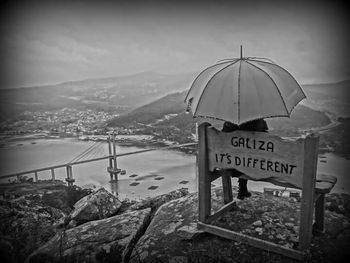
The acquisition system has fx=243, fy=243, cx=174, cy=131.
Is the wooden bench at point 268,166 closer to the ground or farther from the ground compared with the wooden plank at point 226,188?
farther from the ground

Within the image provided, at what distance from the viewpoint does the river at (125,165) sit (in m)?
4.86

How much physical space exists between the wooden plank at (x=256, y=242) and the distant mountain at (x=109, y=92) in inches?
212

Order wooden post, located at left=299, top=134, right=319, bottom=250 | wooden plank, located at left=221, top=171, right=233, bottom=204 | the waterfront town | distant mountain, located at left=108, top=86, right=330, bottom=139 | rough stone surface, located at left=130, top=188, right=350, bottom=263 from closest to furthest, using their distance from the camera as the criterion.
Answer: wooden post, located at left=299, top=134, right=319, bottom=250 → rough stone surface, located at left=130, top=188, right=350, bottom=263 → wooden plank, located at left=221, top=171, right=233, bottom=204 → distant mountain, located at left=108, top=86, right=330, bottom=139 → the waterfront town

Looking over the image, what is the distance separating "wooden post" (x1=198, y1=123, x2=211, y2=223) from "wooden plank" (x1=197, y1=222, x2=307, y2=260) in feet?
0.32

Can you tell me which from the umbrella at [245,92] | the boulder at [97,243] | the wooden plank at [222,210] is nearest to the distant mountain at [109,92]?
the boulder at [97,243]

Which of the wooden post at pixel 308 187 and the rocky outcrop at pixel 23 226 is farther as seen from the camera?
the rocky outcrop at pixel 23 226

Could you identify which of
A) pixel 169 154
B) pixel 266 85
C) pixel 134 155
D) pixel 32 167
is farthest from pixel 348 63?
pixel 32 167

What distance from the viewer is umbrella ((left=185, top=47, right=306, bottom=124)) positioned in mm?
1615

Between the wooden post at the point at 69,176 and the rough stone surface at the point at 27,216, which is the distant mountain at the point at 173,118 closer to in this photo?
the wooden post at the point at 69,176

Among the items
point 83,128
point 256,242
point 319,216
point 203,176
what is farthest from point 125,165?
point 319,216

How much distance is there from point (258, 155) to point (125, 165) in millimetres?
4746

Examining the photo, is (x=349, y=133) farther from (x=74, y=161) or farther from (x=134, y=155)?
(x=74, y=161)

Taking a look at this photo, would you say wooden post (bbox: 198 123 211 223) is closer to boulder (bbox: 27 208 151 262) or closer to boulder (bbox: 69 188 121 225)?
boulder (bbox: 27 208 151 262)

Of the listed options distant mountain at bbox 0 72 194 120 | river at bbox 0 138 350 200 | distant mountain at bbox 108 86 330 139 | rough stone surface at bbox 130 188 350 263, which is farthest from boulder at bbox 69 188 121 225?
distant mountain at bbox 0 72 194 120
